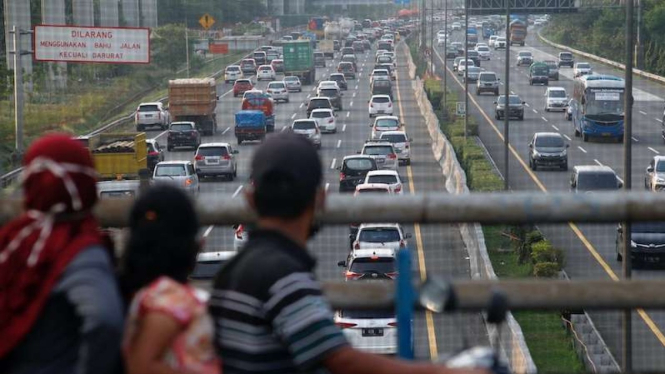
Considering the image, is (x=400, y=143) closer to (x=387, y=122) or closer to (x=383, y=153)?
(x=383, y=153)

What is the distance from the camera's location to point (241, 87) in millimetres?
53125

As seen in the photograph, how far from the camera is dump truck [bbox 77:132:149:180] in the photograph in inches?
970

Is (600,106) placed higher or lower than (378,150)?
higher

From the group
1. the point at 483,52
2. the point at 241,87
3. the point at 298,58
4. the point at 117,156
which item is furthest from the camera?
the point at 483,52

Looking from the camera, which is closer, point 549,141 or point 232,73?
point 549,141

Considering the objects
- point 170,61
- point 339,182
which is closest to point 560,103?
point 170,61

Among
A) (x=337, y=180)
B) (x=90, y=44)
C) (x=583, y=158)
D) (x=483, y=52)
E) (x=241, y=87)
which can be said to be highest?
(x=90, y=44)

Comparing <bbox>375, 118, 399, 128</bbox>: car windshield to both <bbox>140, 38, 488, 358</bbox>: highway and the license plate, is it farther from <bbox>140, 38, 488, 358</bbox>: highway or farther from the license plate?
the license plate

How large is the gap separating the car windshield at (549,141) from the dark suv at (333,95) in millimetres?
15757

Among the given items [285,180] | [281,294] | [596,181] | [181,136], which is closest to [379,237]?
[285,180]

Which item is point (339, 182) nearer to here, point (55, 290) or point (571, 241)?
point (571, 241)

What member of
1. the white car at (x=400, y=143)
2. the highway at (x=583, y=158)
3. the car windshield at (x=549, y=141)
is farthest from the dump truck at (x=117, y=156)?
the car windshield at (x=549, y=141)

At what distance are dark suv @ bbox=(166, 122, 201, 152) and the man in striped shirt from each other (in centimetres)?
3334

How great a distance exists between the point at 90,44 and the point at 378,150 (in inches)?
374
